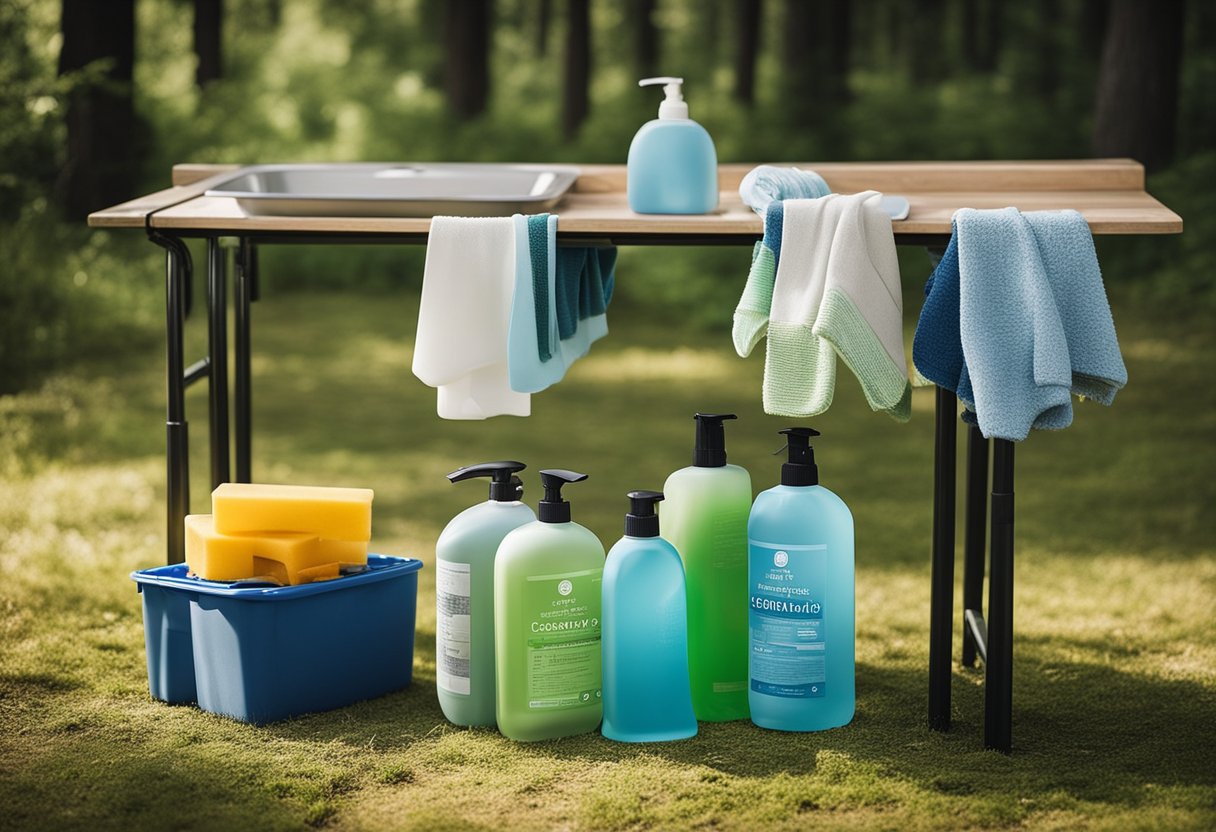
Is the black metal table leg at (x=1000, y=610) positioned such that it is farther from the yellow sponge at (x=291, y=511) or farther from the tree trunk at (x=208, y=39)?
the tree trunk at (x=208, y=39)

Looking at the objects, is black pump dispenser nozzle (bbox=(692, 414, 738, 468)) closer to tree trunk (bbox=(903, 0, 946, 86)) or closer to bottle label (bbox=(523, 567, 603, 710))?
bottle label (bbox=(523, 567, 603, 710))

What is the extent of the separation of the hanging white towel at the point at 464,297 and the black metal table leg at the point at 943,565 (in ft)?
2.40

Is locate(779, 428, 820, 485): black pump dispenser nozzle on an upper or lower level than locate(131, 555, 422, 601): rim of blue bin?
upper

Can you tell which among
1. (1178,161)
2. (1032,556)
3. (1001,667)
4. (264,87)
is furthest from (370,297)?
(1001,667)

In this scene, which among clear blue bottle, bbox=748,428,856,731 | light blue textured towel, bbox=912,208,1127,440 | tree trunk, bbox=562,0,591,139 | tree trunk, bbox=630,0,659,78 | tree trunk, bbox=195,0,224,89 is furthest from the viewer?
tree trunk, bbox=630,0,659,78

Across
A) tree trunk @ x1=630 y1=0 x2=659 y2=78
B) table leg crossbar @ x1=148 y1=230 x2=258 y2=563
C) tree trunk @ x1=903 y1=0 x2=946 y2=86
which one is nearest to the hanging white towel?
table leg crossbar @ x1=148 y1=230 x2=258 y2=563

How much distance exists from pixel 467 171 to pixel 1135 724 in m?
1.68

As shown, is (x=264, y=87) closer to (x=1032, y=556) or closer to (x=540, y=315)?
(x=1032, y=556)

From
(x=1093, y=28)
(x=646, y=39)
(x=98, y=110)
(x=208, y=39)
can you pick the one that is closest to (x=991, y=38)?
(x=1093, y=28)

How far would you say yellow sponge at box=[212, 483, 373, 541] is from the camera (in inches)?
96.1

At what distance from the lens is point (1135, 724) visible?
2.49 metres

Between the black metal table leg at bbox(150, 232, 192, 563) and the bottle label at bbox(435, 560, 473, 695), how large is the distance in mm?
550

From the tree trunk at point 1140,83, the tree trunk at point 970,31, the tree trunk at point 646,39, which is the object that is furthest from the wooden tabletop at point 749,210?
the tree trunk at point 970,31

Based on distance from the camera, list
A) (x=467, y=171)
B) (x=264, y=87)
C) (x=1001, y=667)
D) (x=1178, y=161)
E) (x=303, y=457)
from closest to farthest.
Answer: (x=1001, y=667), (x=467, y=171), (x=303, y=457), (x=1178, y=161), (x=264, y=87)
